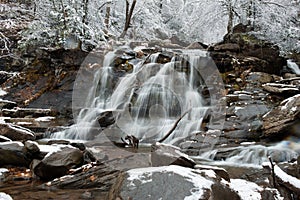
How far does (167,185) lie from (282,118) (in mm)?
5711

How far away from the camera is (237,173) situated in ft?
19.3

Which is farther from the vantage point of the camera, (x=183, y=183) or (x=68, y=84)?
(x=68, y=84)

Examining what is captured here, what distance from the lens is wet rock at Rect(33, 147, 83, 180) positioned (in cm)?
549

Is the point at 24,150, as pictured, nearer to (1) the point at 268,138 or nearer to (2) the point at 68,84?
(1) the point at 268,138

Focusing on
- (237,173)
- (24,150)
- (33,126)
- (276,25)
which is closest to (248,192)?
(237,173)

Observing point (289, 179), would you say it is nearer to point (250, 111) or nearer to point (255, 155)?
point (255, 155)

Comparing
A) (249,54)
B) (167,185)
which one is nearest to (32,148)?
(167,185)

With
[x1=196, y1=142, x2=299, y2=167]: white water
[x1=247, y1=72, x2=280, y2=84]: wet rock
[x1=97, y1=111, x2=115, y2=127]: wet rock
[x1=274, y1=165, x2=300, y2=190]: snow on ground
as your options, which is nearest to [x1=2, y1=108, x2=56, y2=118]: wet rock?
[x1=97, y1=111, x2=115, y2=127]: wet rock

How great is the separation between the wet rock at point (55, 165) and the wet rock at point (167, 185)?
7.76ft

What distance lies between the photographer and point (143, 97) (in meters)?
11.0

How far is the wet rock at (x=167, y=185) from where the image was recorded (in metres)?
3.15

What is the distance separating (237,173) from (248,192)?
5.01 feet

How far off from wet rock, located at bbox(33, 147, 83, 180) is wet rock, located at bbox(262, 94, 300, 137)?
199 inches

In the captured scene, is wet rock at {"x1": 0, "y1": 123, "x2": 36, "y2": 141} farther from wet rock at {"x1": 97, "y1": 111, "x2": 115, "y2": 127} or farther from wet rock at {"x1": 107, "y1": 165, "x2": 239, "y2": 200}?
wet rock at {"x1": 107, "y1": 165, "x2": 239, "y2": 200}
